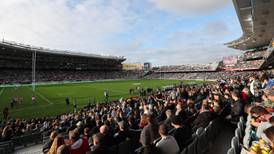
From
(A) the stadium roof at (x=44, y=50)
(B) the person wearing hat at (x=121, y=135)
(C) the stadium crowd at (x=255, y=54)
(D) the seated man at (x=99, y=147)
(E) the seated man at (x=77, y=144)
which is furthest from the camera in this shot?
(A) the stadium roof at (x=44, y=50)

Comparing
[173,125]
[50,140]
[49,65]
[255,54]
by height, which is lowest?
[50,140]

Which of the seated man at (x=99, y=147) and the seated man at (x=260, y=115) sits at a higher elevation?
the seated man at (x=260, y=115)

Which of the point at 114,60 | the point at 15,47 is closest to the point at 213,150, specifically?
the point at 15,47

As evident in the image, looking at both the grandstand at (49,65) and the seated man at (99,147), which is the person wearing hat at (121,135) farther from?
the grandstand at (49,65)

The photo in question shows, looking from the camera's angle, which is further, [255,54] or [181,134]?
[255,54]

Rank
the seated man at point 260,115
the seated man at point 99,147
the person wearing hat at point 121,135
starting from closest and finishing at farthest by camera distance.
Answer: the seated man at point 99,147 → the seated man at point 260,115 → the person wearing hat at point 121,135

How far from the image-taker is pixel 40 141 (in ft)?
38.3

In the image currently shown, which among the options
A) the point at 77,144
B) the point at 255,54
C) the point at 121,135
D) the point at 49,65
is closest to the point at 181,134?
the point at 121,135

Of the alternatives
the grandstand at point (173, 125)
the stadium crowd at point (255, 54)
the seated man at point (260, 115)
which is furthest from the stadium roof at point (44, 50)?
the seated man at point (260, 115)

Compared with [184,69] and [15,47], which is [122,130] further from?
[184,69]

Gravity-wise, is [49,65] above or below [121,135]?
above

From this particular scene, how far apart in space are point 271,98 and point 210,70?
86942mm

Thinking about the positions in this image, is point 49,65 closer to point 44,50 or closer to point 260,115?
point 44,50

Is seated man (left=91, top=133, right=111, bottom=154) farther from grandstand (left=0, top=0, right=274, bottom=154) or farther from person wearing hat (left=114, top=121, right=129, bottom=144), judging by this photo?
person wearing hat (left=114, top=121, right=129, bottom=144)
